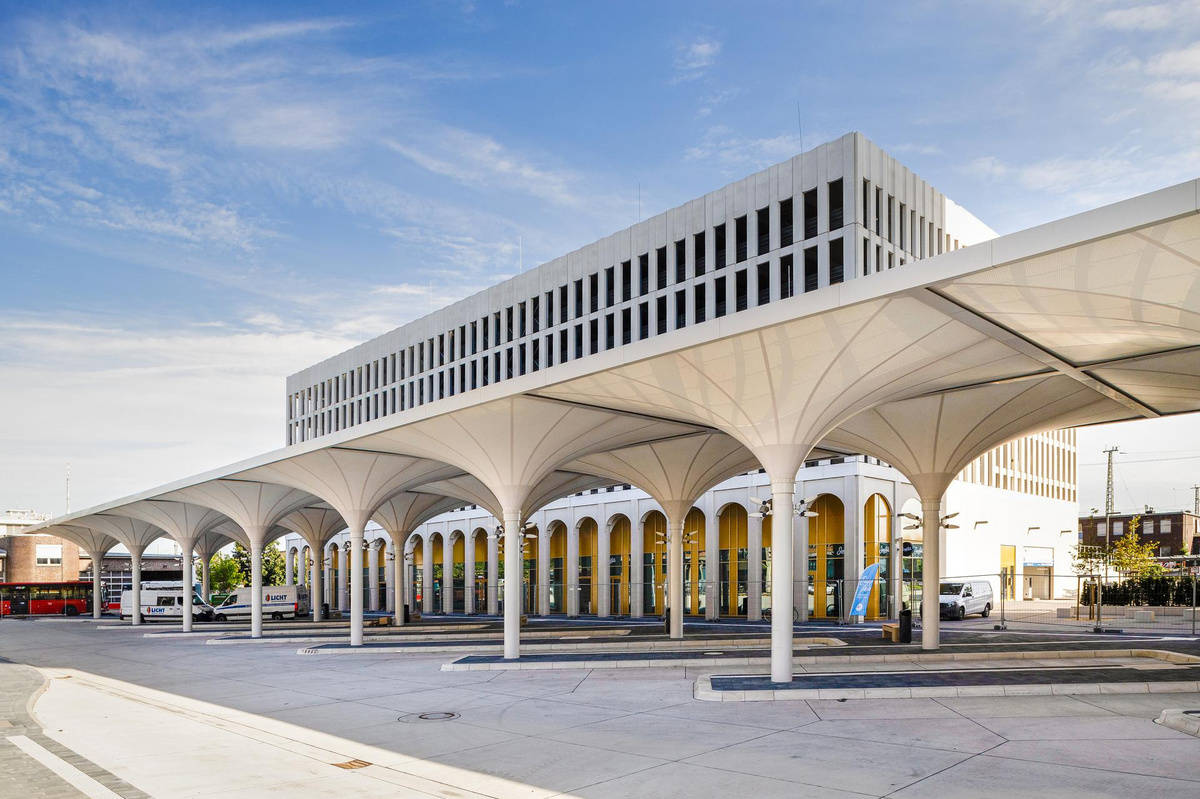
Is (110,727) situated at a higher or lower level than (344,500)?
lower

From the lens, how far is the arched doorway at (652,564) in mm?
53969

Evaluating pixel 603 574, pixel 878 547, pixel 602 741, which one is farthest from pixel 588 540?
pixel 602 741

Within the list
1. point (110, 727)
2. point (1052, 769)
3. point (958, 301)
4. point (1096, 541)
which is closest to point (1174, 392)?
point (958, 301)

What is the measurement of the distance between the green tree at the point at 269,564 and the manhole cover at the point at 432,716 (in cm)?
8750

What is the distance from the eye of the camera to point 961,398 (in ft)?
74.4

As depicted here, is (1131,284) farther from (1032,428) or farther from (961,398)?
(1032,428)

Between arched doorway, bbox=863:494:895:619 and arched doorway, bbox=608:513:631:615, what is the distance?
51.4ft

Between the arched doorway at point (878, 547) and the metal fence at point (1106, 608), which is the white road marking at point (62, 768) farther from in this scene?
the arched doorway at point (878, 547)

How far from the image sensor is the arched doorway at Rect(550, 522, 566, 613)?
2404 inches

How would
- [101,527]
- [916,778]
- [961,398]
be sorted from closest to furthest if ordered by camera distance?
[916,778], [961,398], [101,527]

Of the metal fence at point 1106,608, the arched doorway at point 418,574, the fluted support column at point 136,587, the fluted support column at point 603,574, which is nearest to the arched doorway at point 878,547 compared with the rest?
the metal fence at point 1106,608

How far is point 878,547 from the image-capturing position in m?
44.9

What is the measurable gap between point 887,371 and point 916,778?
857 centimetres

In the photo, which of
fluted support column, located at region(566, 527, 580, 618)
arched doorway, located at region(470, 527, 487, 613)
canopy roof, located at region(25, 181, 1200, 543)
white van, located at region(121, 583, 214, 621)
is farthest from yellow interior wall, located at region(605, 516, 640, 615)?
white van, located at region(121, 583, 214, 621)
